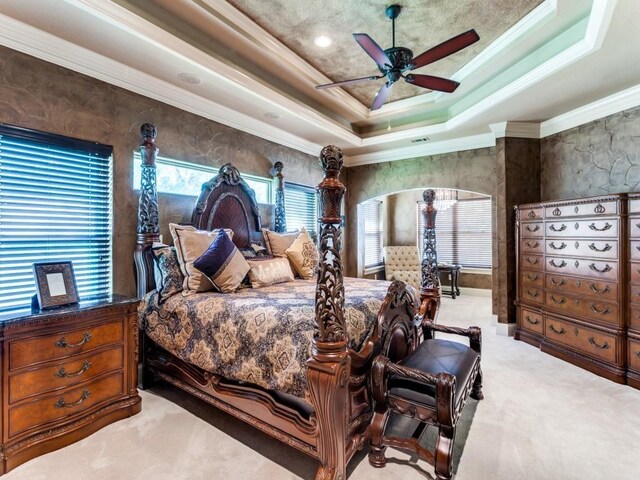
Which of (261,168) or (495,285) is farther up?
(261,168)

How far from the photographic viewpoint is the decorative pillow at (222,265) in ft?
8.86

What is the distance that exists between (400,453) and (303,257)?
2.17 m

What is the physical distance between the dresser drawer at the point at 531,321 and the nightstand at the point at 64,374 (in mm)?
4357

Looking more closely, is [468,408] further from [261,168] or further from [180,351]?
[261,168]

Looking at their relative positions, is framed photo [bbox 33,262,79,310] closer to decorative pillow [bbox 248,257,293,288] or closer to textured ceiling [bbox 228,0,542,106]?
decorative pillow [bbox 248,257,293,288]

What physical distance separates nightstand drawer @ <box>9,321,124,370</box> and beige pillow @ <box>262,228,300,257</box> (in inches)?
73.5

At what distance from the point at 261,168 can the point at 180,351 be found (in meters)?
2.73

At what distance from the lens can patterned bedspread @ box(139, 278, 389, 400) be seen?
1.86m

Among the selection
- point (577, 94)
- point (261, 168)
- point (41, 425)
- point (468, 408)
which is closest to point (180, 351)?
point (41, 425)

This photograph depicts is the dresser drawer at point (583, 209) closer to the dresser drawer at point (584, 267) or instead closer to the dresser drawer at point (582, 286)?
the dresser drawer at point (584, 267)

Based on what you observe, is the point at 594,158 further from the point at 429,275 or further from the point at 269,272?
the point at 269,272

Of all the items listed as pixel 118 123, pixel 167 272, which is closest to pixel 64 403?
pixel 167 272

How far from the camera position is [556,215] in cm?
368

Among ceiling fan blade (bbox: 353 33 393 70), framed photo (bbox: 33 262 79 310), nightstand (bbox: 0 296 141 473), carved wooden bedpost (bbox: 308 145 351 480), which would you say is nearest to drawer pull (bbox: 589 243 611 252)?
ceiling fan blade (bbox: 353 33 393 70)
